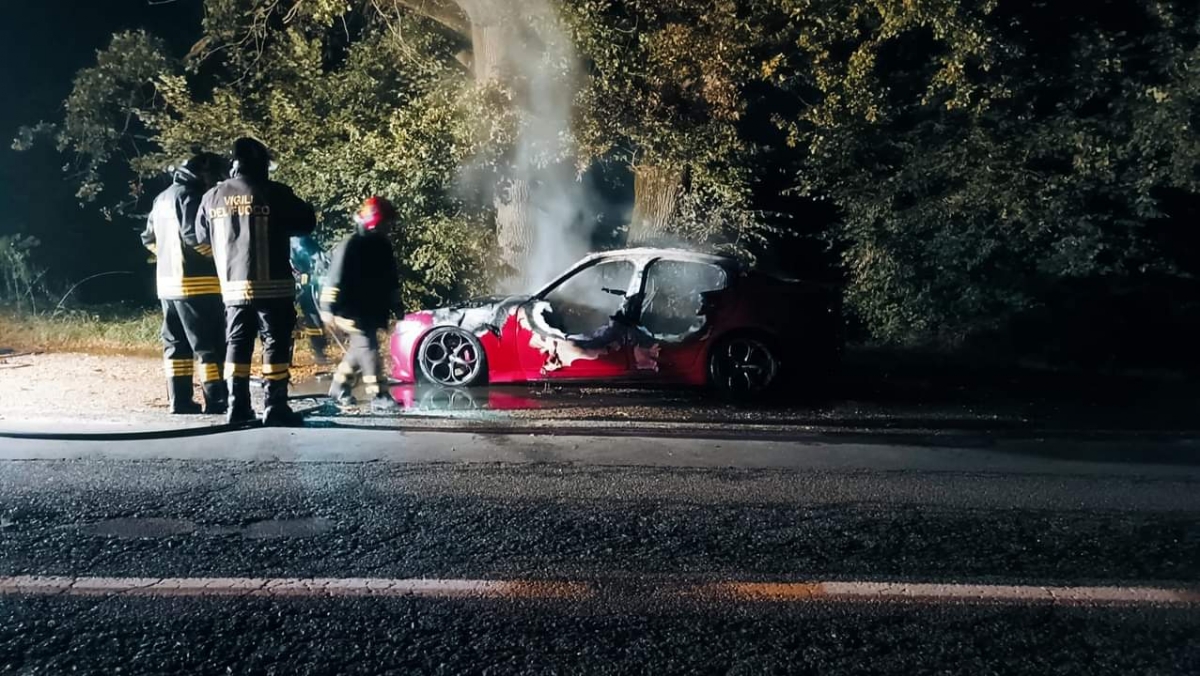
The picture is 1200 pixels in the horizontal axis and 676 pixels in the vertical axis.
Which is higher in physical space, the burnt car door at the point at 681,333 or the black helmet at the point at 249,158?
the black helmet at the point at 249,158

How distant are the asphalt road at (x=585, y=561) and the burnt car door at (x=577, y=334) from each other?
1.96m

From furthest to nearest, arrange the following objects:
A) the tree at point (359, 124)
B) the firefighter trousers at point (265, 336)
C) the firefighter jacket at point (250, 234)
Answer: the tree at point (359, 124)
the firefighter trousers at point (265, 336)
the firefighter jacket at point (250, 234)

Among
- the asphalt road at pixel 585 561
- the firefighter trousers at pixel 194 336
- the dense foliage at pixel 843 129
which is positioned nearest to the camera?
the asphalt road at pixel 585 561

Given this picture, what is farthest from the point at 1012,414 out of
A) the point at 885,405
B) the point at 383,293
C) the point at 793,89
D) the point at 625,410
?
the point at 793,89

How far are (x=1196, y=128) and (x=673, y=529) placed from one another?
9033 millimetres

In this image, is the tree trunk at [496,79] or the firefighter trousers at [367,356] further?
the tree trunk at [496,79]

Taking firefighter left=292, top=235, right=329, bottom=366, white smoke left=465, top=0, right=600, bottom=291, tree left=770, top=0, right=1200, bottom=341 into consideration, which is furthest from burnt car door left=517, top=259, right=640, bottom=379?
tree left=770, top=0, right=1200, bottom=341

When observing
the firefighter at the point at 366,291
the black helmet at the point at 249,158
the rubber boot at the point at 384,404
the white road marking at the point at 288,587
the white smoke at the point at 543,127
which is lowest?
the white road marking at the point at 288,587

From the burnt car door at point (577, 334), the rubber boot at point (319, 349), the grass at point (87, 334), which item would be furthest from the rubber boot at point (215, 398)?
the grass at point (87, 334)

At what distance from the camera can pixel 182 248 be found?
23.4 ft

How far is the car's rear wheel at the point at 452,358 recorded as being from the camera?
8.70 m

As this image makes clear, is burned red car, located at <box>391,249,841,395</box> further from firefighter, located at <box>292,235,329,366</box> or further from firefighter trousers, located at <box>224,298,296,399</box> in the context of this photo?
firefighter trousers, located at <box>224,298,296,399</box>

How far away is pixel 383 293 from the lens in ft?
25.4

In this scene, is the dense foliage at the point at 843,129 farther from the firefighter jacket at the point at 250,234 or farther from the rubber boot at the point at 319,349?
the firefighter jacket at the point at 250,234
